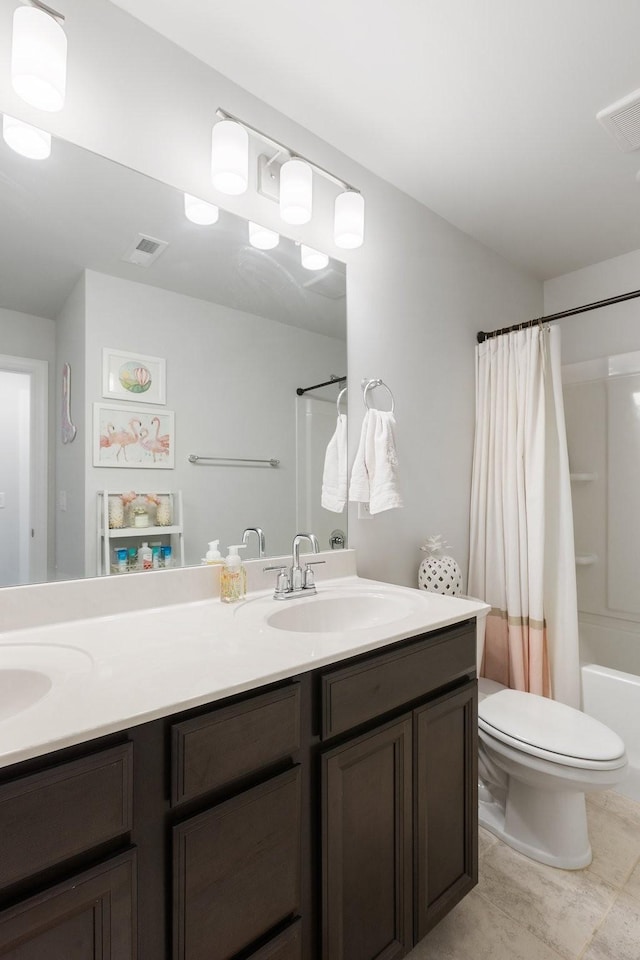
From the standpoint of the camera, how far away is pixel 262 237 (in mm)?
1583

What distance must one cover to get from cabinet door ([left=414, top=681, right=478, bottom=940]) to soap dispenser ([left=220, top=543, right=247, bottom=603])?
0.57m

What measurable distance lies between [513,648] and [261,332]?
5.42 ft

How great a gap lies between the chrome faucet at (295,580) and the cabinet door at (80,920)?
759mm

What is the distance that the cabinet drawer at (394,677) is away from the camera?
100cm

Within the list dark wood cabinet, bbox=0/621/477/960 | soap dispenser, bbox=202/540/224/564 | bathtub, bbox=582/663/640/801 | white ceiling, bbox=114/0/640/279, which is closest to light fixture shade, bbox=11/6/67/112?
white ceiling, bbox=114/0/640/279

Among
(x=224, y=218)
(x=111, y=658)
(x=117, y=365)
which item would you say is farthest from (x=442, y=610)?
(x=224, y=218)

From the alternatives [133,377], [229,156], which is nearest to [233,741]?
[133,377]

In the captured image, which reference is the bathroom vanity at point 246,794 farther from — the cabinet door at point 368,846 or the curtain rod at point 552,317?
the curtain rod at point 552,317

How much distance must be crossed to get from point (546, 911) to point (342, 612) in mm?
1018

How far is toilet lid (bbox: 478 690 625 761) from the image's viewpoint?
4.70 ft

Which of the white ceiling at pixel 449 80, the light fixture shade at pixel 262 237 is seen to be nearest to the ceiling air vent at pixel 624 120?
the white ceiling at pixel 449 80

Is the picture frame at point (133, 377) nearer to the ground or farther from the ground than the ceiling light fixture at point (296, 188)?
nearer to the ground

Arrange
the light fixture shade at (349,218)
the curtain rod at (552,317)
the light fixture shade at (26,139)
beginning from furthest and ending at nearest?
the curtain rod at (552,317)
the light fixture shade at (349,218)
the light fixture shade at (26,139)

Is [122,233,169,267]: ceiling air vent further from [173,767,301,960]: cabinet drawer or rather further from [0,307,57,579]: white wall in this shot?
[173,767,301,960]: cabinet drawer
